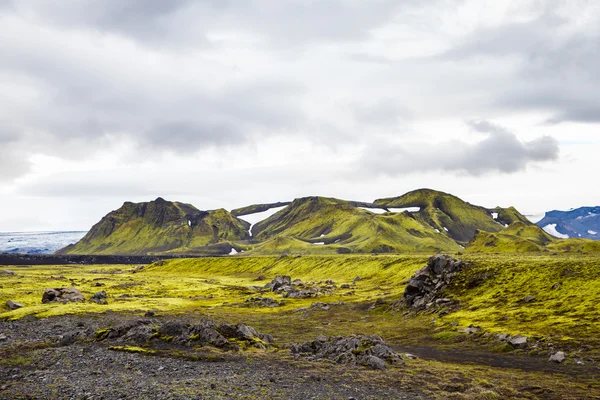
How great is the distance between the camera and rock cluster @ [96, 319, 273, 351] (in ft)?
165

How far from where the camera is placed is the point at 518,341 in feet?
170

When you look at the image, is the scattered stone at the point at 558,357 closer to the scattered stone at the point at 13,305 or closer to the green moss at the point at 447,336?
the green moss at the point at 447,336

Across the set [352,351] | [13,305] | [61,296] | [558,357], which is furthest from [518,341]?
[61,296]

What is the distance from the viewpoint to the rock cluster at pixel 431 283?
275ft

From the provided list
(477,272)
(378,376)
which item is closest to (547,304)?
(477,272)

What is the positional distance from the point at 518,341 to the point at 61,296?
90825 mm

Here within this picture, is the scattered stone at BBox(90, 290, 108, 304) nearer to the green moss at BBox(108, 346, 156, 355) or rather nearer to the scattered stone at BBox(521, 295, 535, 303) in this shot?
the green moss at BBox(108, 346, 156, 355)

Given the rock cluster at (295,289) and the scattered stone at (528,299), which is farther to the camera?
the rock cluster at (295,289)

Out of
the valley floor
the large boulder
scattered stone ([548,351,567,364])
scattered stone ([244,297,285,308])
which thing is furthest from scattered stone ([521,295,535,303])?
the large boulder

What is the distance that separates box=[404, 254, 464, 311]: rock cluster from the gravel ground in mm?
43286

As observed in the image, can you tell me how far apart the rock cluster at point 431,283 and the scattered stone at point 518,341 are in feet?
91.4

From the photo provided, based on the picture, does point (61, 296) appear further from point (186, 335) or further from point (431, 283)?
point (431, 283)

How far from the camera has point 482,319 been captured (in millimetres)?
66188

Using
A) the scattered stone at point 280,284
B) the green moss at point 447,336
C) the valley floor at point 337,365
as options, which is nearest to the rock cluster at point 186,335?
the valley floor at point 337,365
